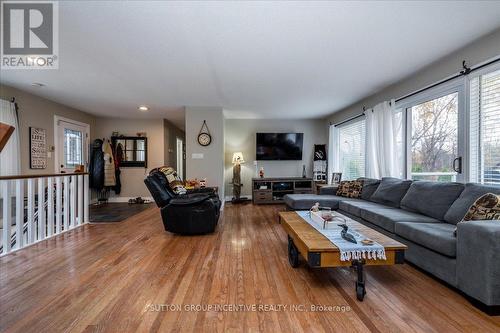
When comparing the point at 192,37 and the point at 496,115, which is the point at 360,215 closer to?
the point at 496,115

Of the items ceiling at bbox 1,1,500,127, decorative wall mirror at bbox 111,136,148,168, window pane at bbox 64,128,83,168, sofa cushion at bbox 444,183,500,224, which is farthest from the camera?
decorative wall mirror at bbox 111,136,148,168

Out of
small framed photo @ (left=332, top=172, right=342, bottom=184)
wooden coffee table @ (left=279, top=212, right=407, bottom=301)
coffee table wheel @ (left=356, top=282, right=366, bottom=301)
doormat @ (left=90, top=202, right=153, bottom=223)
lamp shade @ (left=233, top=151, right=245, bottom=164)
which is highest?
lamp shade @ (left=233, top=151, right=245, bottom=164)

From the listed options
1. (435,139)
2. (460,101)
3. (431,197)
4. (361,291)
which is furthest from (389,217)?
(460,101)

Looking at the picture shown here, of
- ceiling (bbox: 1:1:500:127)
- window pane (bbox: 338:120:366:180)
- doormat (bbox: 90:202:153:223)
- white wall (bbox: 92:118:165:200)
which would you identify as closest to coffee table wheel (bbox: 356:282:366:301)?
ceiling (bbox: 1:1:500:127)

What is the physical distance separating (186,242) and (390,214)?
2565mm

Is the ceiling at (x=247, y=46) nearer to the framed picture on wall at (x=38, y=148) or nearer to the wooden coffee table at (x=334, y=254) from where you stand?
the framed picture on wall at (x=38, y=148)

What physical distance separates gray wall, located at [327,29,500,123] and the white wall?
525 cm

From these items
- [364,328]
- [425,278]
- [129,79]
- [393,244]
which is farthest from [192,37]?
[425,278]

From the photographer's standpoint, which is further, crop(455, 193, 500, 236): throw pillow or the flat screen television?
the flat screen television

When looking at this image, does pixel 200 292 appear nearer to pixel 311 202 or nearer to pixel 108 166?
pixel 311 202

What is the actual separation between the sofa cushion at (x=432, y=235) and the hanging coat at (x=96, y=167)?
6317 millimetres

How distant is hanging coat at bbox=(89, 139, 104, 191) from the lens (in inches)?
223

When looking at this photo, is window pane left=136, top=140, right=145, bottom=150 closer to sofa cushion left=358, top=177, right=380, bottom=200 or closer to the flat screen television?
the flat screen television

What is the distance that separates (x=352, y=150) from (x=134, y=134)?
5.69 metres
